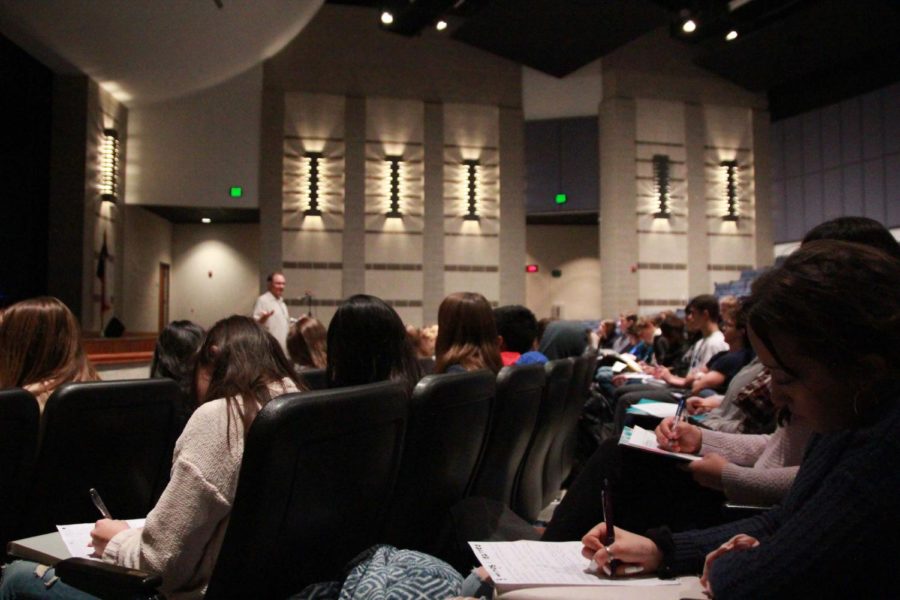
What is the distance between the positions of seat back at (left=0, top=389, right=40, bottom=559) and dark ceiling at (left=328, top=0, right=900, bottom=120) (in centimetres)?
927

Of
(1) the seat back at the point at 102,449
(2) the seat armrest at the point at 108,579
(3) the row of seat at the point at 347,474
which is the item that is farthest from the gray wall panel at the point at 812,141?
(2) the seat armrest at the point at 108,579

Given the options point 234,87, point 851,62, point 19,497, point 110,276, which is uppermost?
point 851,62

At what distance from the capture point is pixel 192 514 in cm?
118

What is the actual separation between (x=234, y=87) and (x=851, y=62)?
33.3ft

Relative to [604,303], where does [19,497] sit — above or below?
below

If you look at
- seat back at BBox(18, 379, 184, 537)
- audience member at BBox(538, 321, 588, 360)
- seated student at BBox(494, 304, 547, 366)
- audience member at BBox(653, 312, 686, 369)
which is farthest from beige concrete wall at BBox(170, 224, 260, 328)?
seat back at BBox(18, 379, 184, 537)

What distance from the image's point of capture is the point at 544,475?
10.3 ft

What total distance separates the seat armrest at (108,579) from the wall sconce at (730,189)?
12.4m

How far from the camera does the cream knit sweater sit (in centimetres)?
118

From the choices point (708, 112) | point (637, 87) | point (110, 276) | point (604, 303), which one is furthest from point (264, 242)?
point (708, 112)

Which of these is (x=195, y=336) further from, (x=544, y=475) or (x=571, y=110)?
(x=571, y=110)

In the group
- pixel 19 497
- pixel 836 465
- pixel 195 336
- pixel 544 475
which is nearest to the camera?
pixel 836 465

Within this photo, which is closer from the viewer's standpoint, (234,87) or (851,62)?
(234,87)

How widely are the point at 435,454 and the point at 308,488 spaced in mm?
538
